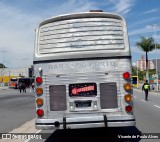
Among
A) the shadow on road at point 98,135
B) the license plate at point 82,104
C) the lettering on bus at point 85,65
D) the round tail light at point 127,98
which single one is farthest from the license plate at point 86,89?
the shadow on road at point 98,135

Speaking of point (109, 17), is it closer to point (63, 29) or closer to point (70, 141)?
point (63, 29)

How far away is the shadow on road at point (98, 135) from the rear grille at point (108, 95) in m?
1.64

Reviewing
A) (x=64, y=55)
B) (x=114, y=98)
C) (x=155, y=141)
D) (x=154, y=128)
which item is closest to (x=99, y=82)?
(x=114, y=98)

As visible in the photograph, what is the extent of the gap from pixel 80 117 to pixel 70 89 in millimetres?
788

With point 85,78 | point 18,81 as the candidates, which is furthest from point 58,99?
point 18,81

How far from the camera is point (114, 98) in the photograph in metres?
8.62

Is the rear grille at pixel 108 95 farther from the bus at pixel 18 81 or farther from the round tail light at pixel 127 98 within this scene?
the bus at pixel 18 81

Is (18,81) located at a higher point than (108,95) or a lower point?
lower

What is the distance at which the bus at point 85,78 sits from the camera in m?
8.56

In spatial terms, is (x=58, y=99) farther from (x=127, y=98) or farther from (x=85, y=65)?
(x=127, y=98)

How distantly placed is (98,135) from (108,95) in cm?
257

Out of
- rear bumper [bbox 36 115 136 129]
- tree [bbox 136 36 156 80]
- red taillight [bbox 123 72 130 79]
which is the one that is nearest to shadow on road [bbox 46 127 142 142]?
rear bumper [bbox 36 115 136 129]

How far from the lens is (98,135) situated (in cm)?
1075

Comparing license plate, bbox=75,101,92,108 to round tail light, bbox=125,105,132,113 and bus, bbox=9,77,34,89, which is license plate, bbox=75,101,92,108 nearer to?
round tail light, bbox=125,105,132,113
